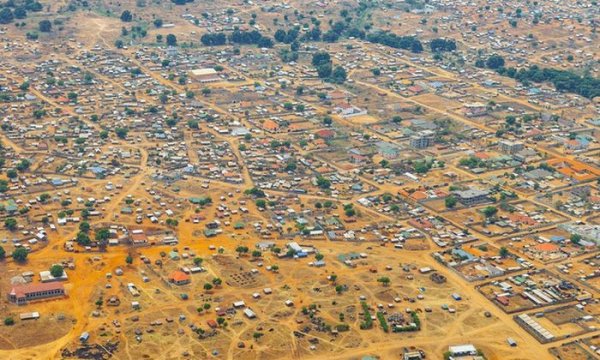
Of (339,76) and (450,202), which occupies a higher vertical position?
(450,202)

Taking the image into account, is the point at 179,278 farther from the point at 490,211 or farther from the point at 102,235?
the point at 490,211

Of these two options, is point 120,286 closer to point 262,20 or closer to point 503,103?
point 503,103

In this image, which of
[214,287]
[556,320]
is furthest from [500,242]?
[214,287]

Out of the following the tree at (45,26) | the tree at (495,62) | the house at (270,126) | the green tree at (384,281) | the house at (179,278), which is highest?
the tree at (45,26)

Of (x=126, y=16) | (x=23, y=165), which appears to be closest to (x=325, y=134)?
(x=23, y=165)

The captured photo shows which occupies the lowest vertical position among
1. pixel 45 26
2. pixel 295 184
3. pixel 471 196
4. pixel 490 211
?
pixel 295 184

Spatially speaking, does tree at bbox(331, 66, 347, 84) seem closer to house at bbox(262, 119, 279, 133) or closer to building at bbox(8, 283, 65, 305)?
house at bbox(262, 119, 279, 133)

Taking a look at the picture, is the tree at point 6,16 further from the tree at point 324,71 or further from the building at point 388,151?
the building at point 388,151

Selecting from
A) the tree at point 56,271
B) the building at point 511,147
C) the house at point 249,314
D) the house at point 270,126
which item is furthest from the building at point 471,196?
the tree at point 56,271
